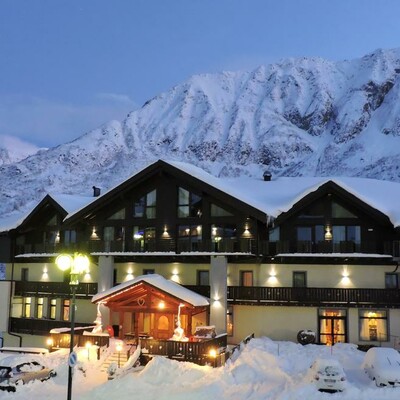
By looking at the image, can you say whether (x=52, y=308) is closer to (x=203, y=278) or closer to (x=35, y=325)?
(x=35, y=325)

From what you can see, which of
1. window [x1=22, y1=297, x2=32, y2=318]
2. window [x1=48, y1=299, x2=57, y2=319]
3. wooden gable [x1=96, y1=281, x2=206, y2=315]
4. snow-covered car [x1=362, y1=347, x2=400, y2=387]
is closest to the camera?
snow-covered car [x1=362, y1=347, x2=400, y2=387]

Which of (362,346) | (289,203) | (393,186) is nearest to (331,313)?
(362,346)

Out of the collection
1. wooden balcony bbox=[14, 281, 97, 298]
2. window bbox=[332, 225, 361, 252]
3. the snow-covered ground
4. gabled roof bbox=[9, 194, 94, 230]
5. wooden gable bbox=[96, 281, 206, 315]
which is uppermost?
gabled roof bbox=[9, 194, 94, 230]

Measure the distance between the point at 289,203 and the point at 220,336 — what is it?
9.03 meters

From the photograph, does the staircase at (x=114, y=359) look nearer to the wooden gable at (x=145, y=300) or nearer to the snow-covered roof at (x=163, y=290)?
the wooden gable at (x=145, y=300)

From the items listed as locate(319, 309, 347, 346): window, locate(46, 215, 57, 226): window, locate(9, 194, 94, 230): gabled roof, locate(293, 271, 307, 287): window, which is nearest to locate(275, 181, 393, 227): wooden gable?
locate(293, 271, 307, 287): window

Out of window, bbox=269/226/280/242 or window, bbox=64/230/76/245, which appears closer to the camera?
window, bbox=269/226/280/242

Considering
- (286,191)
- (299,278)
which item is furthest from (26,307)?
(286,191)

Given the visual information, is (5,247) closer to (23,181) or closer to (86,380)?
(86,380)

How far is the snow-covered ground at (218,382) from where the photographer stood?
21.9m

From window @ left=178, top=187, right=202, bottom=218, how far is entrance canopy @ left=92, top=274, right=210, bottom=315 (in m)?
5.47

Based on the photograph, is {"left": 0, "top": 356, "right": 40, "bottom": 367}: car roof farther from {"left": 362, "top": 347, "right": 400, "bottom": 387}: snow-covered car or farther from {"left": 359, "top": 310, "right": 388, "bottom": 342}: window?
{"left": 359, "top": 310, "right": 388, "bottom": 342}: window

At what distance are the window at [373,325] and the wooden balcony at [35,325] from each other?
681 inches

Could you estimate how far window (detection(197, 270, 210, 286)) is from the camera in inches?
1395
